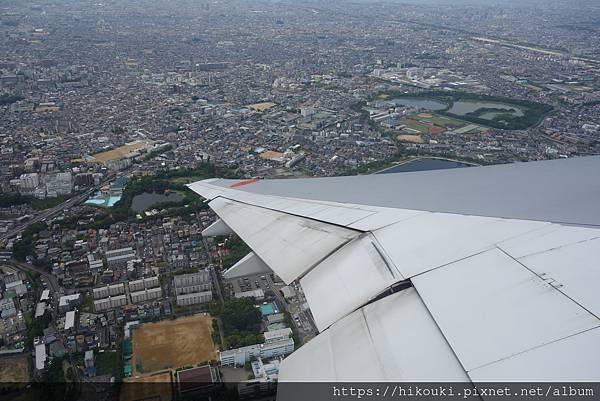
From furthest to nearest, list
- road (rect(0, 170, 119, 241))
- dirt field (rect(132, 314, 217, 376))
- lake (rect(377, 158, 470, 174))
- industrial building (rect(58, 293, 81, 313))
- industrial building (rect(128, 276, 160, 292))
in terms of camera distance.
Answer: lake (rect(377, 158, 470, 174)), road (rect(0, 170, 119, 241)), industrial building (rect(128, 276, 160, 292)), industrial building (rect(58, 293, 81, 313)), dirt field (rect(132, 314, 217, 376))

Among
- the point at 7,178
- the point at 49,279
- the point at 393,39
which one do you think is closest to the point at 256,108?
the point at 7,178

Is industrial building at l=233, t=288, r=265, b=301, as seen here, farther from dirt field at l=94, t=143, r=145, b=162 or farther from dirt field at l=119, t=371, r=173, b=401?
dirt field at l=94, t=143, r=145, b=162

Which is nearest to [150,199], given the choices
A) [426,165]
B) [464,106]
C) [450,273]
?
[426,165]

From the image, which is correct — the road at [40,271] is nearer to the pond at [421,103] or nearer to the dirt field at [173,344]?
the dirt field at [173,344]

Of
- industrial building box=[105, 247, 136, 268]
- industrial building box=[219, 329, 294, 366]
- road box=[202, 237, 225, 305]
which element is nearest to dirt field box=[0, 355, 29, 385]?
industrial building box=[105, 247, 136, 268]

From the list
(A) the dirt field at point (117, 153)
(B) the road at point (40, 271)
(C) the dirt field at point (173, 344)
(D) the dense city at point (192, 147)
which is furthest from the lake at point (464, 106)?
(B) the road at point (40, 271)

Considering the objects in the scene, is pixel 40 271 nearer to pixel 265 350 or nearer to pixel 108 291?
pixel 108 291
